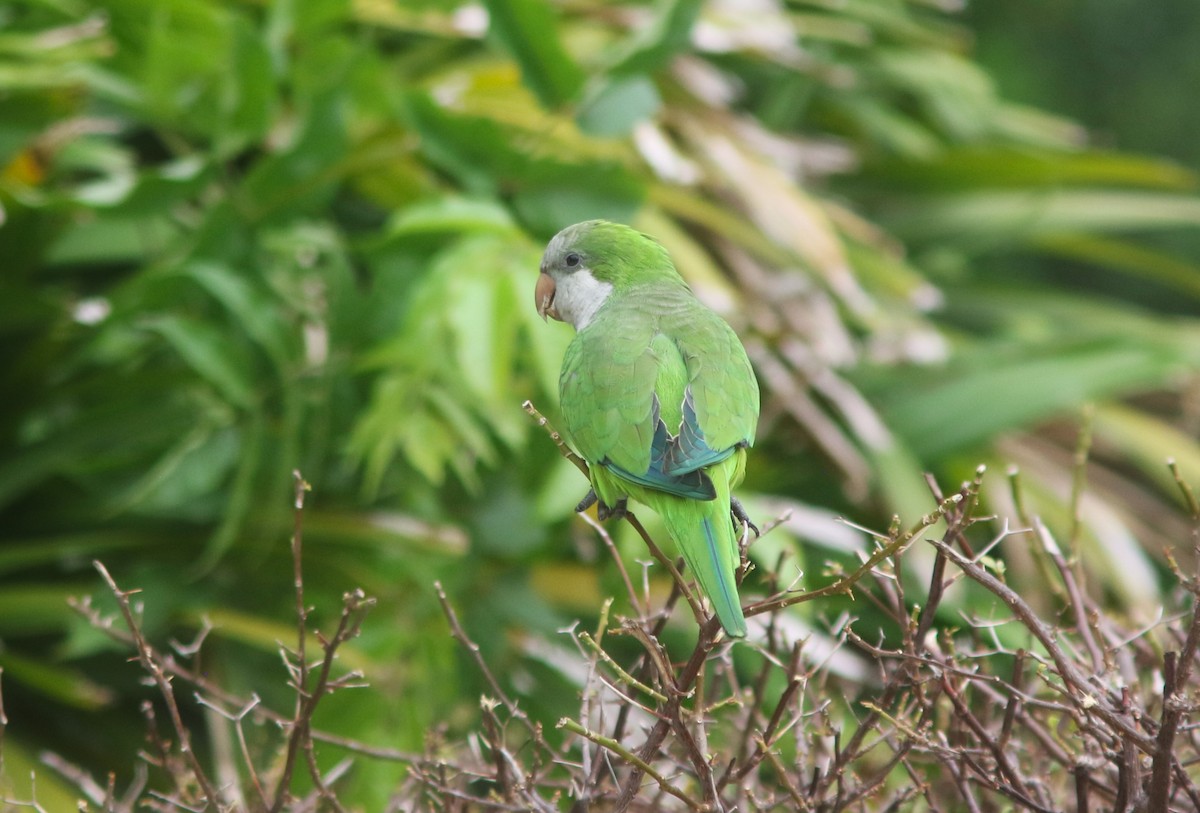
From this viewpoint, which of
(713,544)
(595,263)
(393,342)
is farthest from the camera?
(393,342)

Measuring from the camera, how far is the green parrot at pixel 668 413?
0.88m

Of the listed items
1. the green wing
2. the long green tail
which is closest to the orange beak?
the green wing

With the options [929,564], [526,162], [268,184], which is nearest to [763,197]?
[526,162]

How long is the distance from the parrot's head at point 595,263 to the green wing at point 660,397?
10 centimetres

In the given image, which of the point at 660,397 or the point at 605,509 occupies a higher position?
the point at 660,397

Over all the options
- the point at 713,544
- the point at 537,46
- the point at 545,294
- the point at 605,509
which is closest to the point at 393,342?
the point at 537,46

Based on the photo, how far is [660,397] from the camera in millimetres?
950

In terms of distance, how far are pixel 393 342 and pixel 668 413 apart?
886 mm

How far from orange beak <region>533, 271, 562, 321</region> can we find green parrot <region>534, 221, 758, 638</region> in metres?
0.10

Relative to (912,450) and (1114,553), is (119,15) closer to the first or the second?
(912,450)

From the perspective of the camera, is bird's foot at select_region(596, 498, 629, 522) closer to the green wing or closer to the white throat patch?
the green wing

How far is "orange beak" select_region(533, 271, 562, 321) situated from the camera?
1.16 meters

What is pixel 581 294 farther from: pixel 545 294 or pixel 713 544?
pixel 713 544

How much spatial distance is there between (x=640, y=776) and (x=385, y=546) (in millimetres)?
1413
